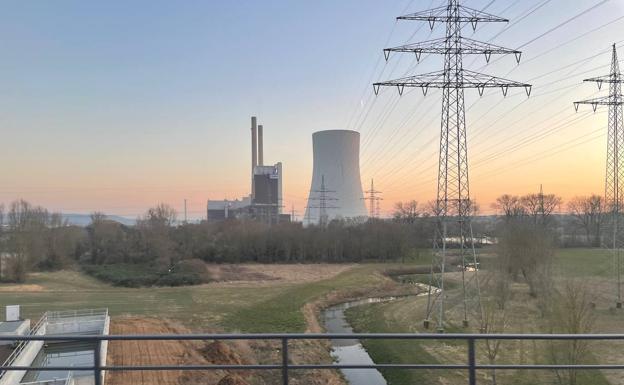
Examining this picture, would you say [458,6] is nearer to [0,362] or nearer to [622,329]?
[622,329]

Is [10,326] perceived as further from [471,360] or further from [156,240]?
[156,240]

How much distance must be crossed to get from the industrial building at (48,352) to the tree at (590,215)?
67.8 meters

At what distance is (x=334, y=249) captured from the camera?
5803 centimetres

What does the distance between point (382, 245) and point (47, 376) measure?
155 ft

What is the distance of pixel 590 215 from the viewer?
73625 mm

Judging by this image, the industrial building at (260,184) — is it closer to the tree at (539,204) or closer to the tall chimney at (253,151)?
the tall chimney at (253,151)

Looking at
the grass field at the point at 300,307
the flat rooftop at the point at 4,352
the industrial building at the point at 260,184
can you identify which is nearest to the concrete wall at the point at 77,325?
the flat rooftop at the point at 4,352

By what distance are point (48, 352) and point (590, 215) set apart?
79034 mm

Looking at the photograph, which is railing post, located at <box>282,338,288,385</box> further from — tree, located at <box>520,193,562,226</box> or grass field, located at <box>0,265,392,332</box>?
tree, located at <box>520,193,562,226</box>

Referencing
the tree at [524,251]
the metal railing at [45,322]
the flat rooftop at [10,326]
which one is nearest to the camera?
the metal railing at [45,322]

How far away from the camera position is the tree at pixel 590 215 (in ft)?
224

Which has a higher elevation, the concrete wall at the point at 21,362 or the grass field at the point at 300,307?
the concrete wall at the point at 21,362

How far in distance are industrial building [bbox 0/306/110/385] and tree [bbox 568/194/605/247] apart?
67.8m

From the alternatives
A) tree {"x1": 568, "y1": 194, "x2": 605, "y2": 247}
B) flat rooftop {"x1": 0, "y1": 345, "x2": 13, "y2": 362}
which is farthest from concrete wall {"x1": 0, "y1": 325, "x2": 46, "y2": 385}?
tree {"x1": 568, "y1": 194, "x2": 605, "y2": 247}
